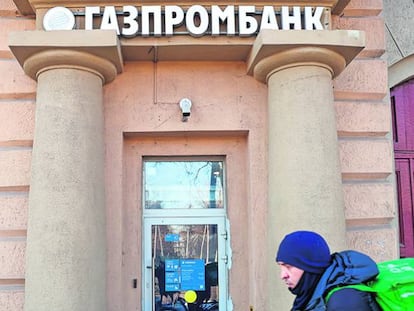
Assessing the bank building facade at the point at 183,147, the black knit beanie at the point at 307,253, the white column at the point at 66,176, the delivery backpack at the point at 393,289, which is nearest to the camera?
the delivery backpack at the point at 393,289

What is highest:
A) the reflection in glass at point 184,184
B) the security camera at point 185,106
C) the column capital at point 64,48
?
the column capital at point 64,48

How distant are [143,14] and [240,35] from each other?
97 cm

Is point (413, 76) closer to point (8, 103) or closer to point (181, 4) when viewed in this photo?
point (181, 4)

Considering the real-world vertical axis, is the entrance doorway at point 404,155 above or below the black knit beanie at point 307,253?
above

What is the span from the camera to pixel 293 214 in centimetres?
502

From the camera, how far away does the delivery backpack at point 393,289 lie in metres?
2.44

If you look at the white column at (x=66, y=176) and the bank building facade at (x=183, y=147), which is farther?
the bank building facade at (x=183, y=147)

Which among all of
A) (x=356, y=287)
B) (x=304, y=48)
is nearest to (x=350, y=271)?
(x=356, y=287)

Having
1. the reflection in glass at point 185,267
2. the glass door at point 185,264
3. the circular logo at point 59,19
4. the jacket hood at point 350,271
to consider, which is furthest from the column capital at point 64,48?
the jacket hood at point 350,271

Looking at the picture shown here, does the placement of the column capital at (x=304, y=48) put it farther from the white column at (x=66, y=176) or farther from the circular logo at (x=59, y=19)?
the circular logo at (x=59, y=19)

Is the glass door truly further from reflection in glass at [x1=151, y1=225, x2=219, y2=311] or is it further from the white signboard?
the white signboard

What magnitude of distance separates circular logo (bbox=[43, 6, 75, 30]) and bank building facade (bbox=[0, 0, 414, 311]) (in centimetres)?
1

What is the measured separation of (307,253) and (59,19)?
3664mm

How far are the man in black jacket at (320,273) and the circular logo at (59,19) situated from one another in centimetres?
345
